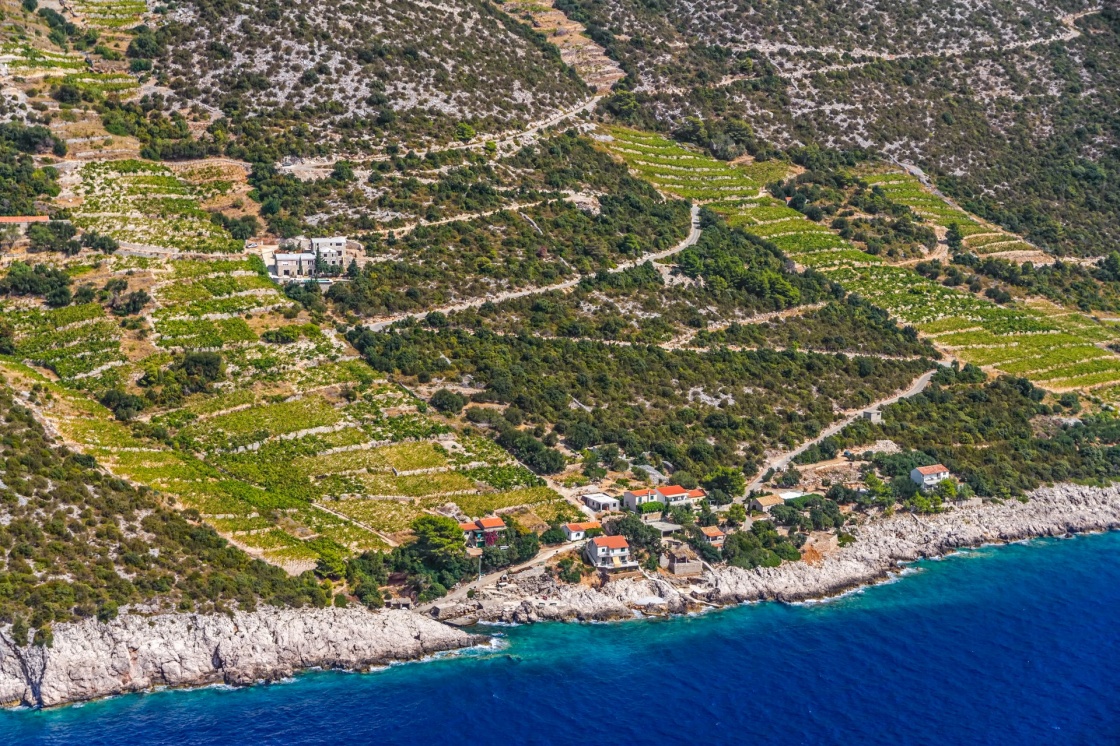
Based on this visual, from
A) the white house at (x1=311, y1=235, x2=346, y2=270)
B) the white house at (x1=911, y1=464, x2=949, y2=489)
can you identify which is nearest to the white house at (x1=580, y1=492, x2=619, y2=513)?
the white house at (x1=911, y1=464, x2=949, y2=489)

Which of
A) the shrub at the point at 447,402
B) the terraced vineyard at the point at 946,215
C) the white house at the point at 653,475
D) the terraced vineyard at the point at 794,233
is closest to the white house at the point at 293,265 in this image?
the shrub at the point at 447,402

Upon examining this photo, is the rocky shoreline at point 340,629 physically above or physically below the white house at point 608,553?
below

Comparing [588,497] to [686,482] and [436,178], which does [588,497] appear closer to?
[686,482]

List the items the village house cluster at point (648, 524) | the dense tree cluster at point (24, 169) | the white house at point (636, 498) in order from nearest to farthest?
the village house cluster at point (648, 524), the white house at point (636, 498), the dense tree cluster at point (24, 169)

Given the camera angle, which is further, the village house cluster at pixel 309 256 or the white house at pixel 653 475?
the village house cluster at pixel 309 256

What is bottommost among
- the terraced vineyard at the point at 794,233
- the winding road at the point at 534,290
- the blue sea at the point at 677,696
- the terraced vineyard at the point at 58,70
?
the blue sea at the point at 677,696

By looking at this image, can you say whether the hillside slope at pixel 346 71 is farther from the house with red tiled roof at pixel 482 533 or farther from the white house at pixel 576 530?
the white house at pixel 576 530

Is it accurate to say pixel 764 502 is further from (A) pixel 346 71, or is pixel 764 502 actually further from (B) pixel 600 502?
(A) pixel 346 71
